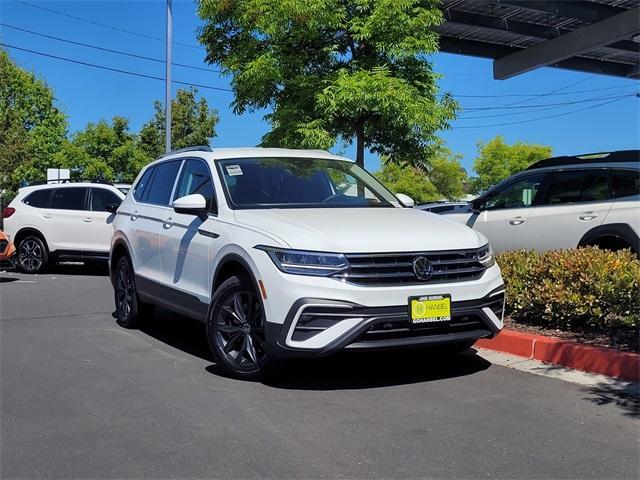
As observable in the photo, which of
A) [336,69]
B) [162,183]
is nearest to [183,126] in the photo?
[336,69]

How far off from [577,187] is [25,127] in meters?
30.1

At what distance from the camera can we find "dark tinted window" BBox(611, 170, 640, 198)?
25.3 feet

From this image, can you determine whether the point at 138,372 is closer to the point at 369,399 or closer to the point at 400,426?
the point at 369,399

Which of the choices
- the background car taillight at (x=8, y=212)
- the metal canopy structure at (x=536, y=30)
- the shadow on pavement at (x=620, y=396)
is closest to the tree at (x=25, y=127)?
the background car taillight at (x=8, y=212)

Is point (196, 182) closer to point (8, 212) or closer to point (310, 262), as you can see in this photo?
point (310, 262)

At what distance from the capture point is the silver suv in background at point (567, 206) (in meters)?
7.75

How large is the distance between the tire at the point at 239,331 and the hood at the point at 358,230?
0.51 metres

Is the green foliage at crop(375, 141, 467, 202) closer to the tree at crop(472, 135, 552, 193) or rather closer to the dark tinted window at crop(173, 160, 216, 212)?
the tree at crop(472, 135, 552, 193)

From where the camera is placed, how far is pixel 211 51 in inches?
517

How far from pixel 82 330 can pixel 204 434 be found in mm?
3993

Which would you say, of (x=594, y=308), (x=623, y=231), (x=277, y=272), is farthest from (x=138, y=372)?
(x=623, y=231)

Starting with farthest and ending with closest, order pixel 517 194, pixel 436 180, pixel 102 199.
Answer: pixel 436 180, pixel 102 199, pixel 517 194

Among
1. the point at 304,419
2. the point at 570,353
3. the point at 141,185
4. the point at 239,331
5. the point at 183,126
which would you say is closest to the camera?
the point at 304,419

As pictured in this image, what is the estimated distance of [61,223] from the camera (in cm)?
1362
